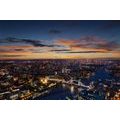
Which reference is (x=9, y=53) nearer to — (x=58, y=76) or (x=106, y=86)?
(x=58, y=76)

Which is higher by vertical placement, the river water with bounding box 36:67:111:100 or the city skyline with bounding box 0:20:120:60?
the city skyline with bounding box 0:20:120:60

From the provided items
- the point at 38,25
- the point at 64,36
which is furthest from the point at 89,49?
the point at 38,25

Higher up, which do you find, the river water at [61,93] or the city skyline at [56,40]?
the city skyline at [56,40]

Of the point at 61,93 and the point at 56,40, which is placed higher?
the point at 56,40

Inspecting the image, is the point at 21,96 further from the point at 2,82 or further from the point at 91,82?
the point at 91,82

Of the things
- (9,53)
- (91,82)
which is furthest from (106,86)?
(9,53)
